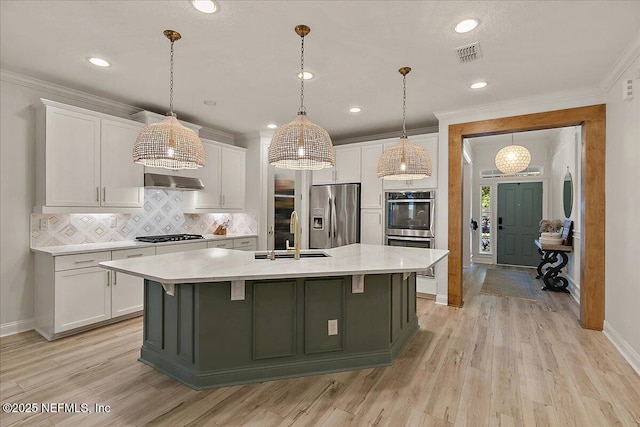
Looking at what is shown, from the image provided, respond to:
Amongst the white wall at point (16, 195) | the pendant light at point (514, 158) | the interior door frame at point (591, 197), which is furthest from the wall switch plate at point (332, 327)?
the pendant light at point (514, 158)

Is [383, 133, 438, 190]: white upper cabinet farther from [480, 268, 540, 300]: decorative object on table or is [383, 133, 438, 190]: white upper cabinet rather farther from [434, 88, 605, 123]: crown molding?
[480, 268, 540, 300]: decorative object on table

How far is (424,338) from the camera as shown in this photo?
3.22 metres

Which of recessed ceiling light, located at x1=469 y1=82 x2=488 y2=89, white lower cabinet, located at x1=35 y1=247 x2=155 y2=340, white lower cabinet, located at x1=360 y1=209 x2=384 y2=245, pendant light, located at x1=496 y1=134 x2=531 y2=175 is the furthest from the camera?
pendant light, located at x1=496 y1=134 x2=531 y2=175

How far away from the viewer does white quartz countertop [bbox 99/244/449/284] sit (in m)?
2.03

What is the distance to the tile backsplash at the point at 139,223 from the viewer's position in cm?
355

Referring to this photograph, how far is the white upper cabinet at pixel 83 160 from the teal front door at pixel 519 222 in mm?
7499

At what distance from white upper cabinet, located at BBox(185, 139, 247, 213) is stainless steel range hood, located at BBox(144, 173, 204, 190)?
25cm

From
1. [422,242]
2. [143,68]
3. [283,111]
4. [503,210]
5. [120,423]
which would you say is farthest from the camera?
[503,210]

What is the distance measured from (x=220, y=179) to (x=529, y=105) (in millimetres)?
4299

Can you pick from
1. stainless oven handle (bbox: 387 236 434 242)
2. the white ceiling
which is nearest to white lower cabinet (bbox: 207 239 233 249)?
the white ceiling

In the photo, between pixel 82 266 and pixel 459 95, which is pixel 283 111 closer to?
pixel 459 95

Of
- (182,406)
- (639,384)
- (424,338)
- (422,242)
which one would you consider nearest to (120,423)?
(182,406)

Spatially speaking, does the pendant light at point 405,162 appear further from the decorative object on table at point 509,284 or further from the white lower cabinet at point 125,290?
the decorative object on table at point 509,284

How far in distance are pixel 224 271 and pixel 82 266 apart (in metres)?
2.12
